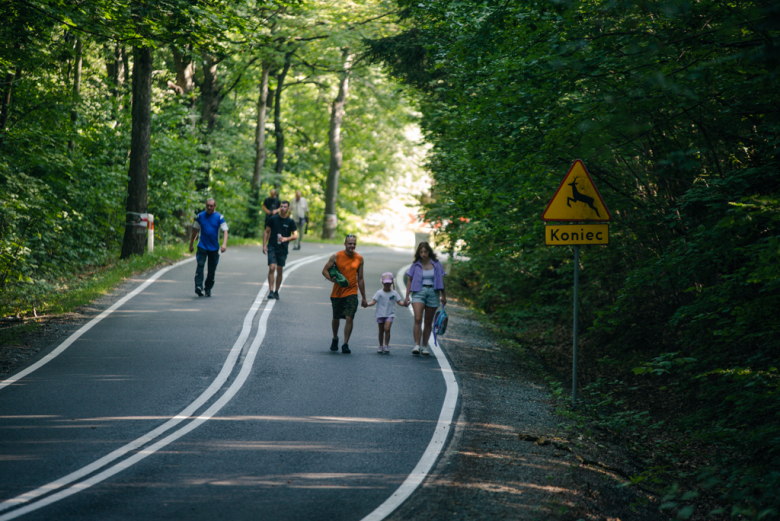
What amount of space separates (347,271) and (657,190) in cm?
516

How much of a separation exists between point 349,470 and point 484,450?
1.52m

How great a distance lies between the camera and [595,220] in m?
8.79

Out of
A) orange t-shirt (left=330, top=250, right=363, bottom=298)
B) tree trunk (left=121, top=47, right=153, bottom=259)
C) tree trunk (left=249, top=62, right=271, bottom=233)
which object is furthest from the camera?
tree trunk (left=249, top=62, right=271, bottom=233)

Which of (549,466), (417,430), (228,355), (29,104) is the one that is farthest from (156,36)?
(549,466)

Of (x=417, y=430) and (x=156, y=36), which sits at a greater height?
(x=156, y=36)

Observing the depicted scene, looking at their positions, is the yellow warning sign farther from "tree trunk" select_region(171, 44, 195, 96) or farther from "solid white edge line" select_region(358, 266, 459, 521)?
"tree trunk" select_region(171, 44, 195, 96)

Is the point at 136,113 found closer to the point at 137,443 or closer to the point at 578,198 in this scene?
the point at 578,198

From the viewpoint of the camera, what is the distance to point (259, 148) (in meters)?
32.8

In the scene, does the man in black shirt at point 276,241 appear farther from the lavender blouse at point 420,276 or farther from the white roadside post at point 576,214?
the white roadside post at point 576,214

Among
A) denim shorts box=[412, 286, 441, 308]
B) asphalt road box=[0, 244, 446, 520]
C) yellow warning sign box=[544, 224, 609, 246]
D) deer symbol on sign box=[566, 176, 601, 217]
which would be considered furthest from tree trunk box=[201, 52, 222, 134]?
deer symbol on sign box=[566, 176, 601, 217]

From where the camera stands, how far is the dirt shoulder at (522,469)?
555cm

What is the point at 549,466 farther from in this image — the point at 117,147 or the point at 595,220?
the point at 117,147

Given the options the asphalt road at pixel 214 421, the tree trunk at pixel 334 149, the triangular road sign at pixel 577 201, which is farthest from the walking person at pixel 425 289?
the tree trunk at pixel 334 149

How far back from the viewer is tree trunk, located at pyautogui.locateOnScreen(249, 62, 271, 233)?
31766 millimetres
